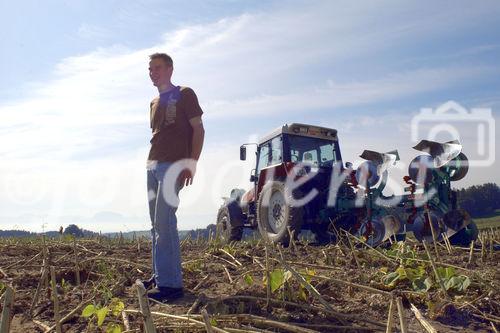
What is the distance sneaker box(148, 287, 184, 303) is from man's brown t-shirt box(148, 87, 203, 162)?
0.88 metres

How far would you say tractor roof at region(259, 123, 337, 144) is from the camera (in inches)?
332

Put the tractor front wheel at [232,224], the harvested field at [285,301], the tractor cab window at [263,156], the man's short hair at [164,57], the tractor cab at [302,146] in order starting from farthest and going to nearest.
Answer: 1. the tractor front wheel at [232,224]
2. the tractor cab window at [263,156]
3. the tractor cab at [302,146]
4. the man's short hair at [164,57]
5. the harvested field at [285,301]

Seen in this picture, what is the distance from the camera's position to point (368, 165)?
23.6 feet

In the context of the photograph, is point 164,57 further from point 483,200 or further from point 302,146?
point 483,200

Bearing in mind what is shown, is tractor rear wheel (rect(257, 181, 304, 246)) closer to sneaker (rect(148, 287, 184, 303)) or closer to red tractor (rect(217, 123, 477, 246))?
red tractor (rect(217, 123, 477, 246))

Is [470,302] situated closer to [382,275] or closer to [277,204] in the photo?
[382,275]

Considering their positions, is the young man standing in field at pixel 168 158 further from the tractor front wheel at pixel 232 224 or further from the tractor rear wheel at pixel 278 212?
the tractor front wheel at pixel 232 224

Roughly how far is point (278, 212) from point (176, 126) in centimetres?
505

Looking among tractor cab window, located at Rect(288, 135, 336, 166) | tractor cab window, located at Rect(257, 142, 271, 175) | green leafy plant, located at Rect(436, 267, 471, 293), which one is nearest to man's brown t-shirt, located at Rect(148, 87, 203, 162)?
green leafy plant, located at Rect(436, 267, 471, 293)

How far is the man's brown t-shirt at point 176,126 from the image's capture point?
3.38 m

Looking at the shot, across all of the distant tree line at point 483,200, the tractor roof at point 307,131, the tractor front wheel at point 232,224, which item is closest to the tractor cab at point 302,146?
the tractor roof at point 307,131

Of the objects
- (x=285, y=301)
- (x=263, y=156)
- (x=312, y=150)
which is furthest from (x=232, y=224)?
(x=285, y=301)

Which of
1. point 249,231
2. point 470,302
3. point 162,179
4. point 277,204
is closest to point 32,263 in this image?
point 162,179

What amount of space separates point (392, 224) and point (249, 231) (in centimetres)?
Answer: 406
